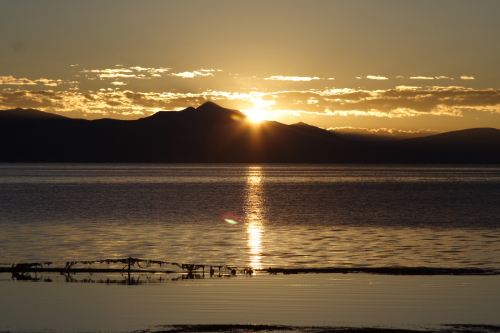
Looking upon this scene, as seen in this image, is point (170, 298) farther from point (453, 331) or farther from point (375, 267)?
point (375, 267)

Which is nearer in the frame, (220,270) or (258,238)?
(220,270)

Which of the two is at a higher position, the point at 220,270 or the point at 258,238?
the point at 220,270

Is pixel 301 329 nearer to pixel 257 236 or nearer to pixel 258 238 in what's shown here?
pixel 258 238

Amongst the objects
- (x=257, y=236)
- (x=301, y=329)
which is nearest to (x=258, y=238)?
(x=257, y=236)

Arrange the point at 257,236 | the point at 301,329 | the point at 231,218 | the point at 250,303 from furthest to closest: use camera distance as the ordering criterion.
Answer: the point at 231,218
the point at 257,236
the point at 250,303
the point at 301,329

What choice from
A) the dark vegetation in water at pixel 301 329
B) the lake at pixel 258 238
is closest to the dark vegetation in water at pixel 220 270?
the lake at pixel 258 238

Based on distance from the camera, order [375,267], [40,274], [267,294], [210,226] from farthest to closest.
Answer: [210,226] < [375,267] < [40,274] < [267,294]

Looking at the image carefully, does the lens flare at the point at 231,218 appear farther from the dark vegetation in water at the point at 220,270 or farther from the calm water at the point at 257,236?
the dark vegetation in water at the point at 220,270

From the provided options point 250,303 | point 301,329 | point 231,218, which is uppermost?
point 301,329

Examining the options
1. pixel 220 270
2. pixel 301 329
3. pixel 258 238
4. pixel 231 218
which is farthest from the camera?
pixel 231 218

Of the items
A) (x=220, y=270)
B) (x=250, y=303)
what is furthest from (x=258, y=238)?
(x=250, y=303)

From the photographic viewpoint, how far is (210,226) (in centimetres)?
5072

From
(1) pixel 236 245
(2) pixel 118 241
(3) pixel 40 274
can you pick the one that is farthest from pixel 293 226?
(3) pixel 40 274

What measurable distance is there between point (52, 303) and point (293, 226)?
1343 inches
